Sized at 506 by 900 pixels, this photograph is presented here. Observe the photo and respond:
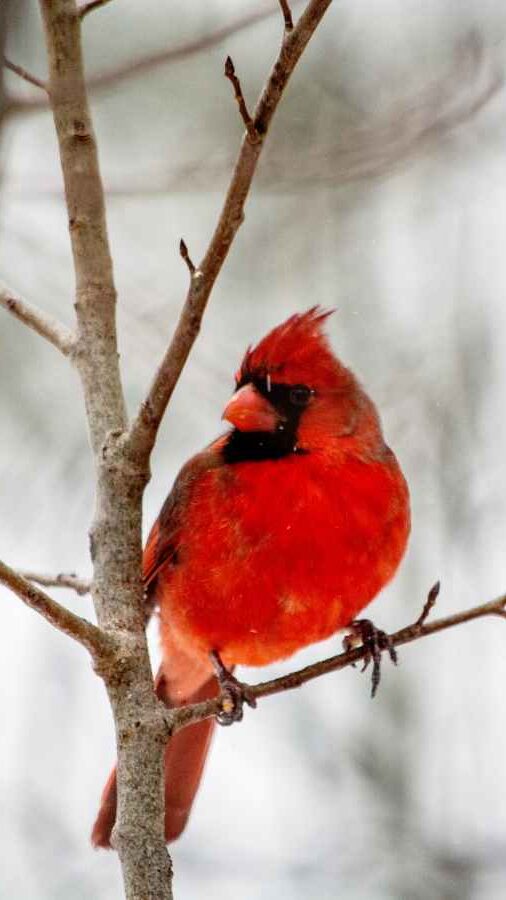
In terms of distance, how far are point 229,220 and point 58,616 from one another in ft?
2.02

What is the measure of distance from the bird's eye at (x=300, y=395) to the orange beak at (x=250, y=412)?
0.21ft

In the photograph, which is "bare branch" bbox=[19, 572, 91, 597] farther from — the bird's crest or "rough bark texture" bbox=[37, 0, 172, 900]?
the bird's crest

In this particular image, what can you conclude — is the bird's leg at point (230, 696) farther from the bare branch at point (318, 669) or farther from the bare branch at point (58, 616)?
the bare branch at point (58, 616)

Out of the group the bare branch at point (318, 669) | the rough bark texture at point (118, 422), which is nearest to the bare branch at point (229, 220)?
the rough bark texture at point (118, 422)

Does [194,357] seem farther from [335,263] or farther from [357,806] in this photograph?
[357,806]

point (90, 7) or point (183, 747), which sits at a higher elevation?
point (90, 7)

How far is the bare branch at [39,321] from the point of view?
2.42 metres

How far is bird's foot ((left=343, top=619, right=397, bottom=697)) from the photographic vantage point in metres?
2.78

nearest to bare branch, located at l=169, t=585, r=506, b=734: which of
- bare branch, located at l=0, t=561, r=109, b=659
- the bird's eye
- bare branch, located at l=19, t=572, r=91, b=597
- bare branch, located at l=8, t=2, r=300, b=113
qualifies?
bare branch, located at l=0, t=561, r=109, b=659

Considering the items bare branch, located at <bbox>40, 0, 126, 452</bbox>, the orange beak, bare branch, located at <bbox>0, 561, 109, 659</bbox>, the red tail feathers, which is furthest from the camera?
the red tail feathers

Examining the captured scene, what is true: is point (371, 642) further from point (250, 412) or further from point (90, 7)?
point (90, 7)

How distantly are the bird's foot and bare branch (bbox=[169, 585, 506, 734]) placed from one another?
0.40 metres

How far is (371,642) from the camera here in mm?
2848

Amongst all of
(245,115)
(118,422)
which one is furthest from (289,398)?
(245,115)
